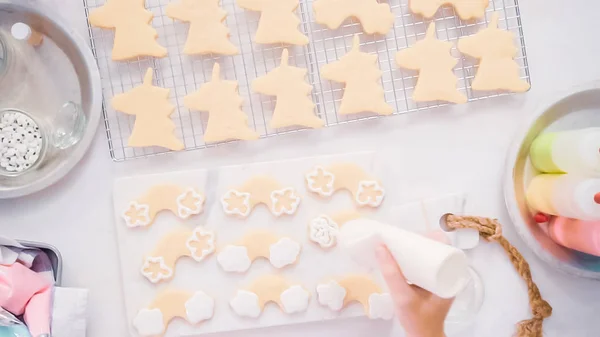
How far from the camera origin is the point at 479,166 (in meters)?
1.08

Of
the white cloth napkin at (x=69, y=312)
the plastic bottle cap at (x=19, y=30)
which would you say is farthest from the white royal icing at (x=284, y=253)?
the plastic bottle cap at (x=19, y=30)

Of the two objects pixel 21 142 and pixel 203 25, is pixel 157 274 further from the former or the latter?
pixel 203 25

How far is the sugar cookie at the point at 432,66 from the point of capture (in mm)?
1027

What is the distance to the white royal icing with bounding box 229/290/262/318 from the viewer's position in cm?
104

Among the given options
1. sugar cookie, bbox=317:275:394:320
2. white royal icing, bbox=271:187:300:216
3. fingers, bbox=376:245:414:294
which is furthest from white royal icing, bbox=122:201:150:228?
fingers, bbox=376:245:414:294

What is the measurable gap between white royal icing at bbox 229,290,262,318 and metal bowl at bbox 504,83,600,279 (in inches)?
18.3

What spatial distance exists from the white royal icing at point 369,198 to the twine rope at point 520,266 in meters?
0.12

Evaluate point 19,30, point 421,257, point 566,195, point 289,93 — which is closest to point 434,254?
point 421,257

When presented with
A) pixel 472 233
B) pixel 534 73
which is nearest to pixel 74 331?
pixel 472 233

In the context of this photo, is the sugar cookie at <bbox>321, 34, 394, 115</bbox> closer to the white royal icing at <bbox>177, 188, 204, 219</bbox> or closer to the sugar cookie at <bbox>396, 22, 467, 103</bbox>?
the sugar cookie at <bbox>396, 22, 467, 103</bbox>

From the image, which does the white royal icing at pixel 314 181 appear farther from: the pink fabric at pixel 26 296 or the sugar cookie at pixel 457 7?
the pink fabric at pixel 26 296

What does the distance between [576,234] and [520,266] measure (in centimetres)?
12

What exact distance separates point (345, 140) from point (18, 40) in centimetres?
59

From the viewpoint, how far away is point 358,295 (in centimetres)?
104
